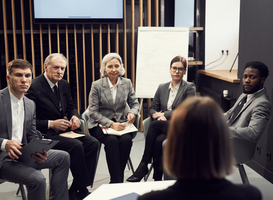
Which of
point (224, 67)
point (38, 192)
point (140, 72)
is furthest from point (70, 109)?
point (224, 67)

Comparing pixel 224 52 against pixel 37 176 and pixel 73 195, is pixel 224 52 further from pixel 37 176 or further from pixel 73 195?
pixel 37 176

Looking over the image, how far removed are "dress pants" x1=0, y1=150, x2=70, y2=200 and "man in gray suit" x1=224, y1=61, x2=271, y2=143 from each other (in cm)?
151

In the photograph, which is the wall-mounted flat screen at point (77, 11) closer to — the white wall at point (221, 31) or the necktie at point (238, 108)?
the white wall at point (221, 31)

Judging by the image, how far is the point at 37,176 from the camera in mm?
2273

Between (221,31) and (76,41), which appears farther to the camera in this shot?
(221,31)

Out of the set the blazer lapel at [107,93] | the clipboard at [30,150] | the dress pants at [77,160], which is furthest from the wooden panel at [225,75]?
the clipboard at [30,150]

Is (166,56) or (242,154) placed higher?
(166,56)

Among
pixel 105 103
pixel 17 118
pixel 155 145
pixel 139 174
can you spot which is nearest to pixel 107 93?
pixel 105 103

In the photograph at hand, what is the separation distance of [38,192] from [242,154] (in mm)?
1710

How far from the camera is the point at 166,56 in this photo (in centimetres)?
472

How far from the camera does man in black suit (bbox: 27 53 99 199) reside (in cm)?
289

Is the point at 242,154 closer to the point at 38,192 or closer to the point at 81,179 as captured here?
the point at 81,179

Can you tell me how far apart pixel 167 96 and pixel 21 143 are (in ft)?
5.14

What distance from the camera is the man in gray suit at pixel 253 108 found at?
2623mm
